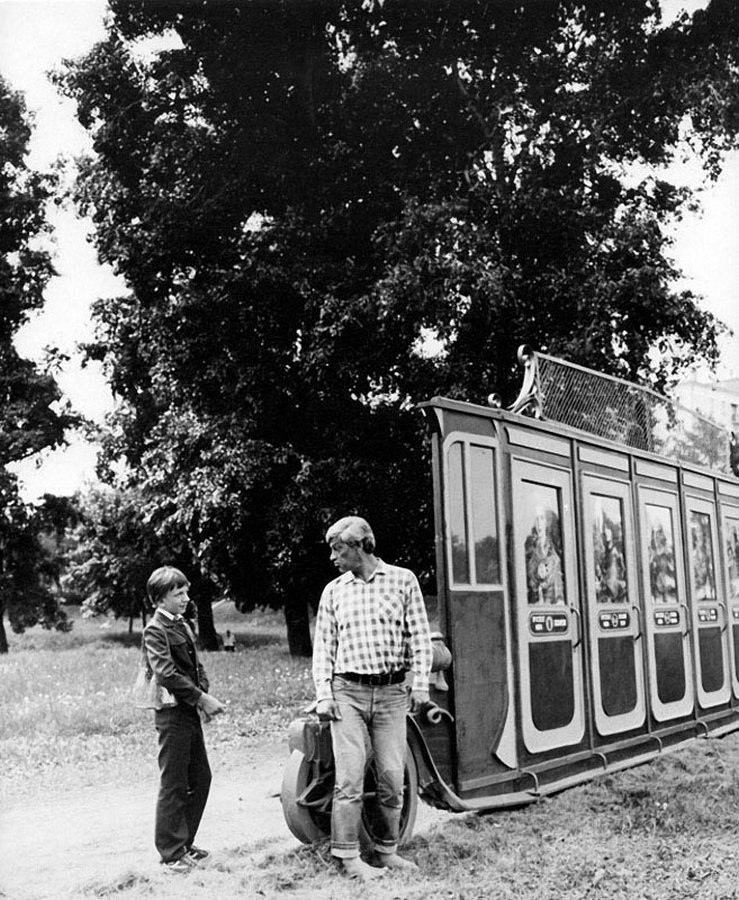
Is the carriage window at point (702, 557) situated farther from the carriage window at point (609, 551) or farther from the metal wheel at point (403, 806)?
the metal wheel at point (403, 806)

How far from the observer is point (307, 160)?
17.3 meters

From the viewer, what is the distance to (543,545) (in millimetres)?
8031

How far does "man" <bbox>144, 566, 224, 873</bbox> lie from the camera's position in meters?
5.82

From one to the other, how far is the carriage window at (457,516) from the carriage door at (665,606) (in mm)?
3278

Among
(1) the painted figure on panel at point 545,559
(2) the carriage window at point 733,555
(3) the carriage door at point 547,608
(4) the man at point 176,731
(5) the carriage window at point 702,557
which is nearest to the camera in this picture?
(4) the man at point 176,731

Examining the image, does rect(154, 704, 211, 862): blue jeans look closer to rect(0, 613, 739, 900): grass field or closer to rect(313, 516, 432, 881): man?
rect(0, 613, 739, 900): grass field

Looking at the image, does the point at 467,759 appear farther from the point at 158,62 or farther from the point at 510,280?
the point at 158,62

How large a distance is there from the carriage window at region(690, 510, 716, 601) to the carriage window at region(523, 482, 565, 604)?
129 inches

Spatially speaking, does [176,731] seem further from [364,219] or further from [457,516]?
[364,219]

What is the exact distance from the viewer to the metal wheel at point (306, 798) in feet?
19.7

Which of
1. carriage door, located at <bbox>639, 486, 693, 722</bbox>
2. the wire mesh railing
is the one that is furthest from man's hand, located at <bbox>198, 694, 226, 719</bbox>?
carriage door, located at <bbox>639, 486, 693, 722</bbox>

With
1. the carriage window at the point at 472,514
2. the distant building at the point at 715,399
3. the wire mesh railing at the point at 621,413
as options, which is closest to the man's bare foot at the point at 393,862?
the carriage window at the point at 472,514

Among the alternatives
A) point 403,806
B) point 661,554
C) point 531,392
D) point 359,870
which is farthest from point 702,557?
point 359,870

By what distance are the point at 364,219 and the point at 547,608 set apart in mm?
10640
